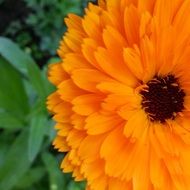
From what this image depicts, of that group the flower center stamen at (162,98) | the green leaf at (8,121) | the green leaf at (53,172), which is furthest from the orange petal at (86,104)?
the green leaf at (53,172)

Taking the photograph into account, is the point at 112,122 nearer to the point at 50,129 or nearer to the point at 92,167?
the point at 92,167

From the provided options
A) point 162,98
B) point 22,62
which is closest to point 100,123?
point 162,98

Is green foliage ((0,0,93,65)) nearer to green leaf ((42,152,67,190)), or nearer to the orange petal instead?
green leaf ((42,152,67,190))

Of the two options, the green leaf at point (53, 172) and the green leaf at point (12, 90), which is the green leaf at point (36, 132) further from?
the green leaf at point (53, 172)

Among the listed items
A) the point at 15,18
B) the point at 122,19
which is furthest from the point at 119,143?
the point at 15,18

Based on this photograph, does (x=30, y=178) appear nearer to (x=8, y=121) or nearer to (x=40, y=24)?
(x=8, y=121)

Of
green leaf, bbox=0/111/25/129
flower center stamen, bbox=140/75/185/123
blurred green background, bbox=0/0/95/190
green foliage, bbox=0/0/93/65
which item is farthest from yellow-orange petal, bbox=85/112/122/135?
green foliage, bbox=0/0/93/65

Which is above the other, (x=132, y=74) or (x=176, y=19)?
(x=176, y=19)
